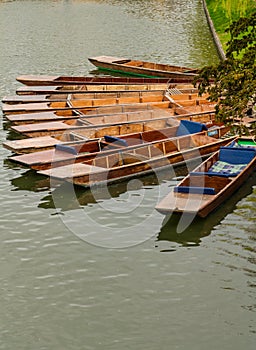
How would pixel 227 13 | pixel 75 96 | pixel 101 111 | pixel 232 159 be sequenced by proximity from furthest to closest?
1. pixel 227 13
2. pixel 75 96
3. pixel 101 111
4. pixel 232 159

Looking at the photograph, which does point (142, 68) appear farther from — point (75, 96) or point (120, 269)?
point (120, 269)

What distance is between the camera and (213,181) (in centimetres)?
1681

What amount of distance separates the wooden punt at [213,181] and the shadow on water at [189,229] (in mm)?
220

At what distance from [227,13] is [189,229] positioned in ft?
89.1

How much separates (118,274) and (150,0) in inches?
1881

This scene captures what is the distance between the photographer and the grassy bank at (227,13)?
37781 millimetres

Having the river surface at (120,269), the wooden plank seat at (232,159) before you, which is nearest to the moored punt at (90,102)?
the river surface at (120,269)

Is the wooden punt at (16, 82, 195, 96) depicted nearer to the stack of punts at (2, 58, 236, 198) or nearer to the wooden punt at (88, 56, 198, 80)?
the stack of punts at (2, 58, 236, 198)

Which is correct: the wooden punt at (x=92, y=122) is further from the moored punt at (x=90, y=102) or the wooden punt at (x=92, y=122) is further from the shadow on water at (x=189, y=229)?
the shadow on water at (x=189, y=229)

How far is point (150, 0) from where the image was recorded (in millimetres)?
58062

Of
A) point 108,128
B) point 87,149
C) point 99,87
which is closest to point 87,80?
point 99,87

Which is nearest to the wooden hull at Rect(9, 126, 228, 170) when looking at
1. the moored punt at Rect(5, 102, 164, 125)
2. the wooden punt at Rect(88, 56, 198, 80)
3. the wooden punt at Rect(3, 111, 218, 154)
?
the wooden punt at Rect(3, 111, 218, 154)

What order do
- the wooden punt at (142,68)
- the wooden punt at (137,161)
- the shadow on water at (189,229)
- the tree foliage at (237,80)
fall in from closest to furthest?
the tree foliage at (237,80), the shadow on water at (189,229), the wooden punt at (137,161), the wooden punt at (142,68)

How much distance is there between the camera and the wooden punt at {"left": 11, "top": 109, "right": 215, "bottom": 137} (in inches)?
805
